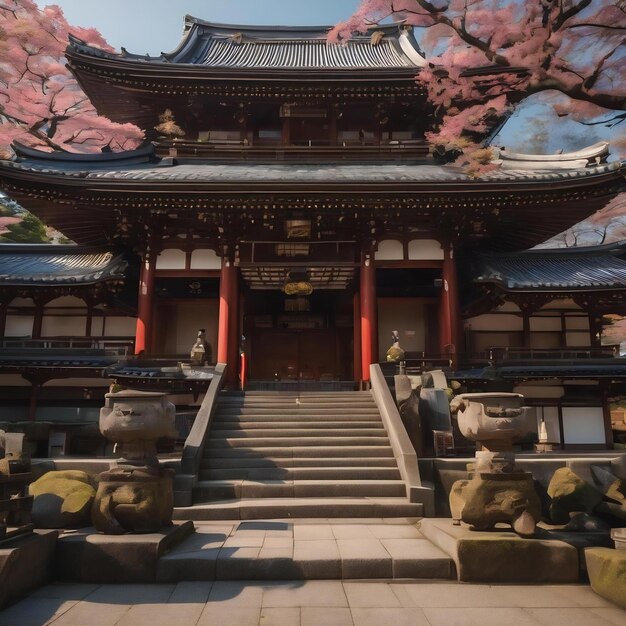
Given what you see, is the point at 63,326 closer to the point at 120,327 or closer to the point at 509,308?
the point at 120,327

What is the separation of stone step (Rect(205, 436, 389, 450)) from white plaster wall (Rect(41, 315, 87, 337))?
27.1 ft

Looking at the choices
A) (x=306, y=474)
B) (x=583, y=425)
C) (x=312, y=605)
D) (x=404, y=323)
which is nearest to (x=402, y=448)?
(x=306, y=474)

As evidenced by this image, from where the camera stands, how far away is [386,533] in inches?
265

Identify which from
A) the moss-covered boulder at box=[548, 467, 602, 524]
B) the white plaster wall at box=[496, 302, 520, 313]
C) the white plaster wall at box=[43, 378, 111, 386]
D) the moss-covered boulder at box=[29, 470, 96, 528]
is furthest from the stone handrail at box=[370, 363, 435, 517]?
the white plaster wall at box=[43, 378, 111, 386]

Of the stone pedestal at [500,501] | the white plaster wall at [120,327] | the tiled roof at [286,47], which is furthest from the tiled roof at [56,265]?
the stone pedestal at [500,501]

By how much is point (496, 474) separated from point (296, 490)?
3804 millimetres

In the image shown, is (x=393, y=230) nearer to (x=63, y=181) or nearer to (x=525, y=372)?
(x=525, y=372)

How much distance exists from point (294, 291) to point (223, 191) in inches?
163

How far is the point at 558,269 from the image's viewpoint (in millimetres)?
15477

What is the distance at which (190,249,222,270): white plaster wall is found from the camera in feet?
48.7

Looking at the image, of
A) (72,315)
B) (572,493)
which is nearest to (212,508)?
(572,493)

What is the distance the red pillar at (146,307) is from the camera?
548 inches

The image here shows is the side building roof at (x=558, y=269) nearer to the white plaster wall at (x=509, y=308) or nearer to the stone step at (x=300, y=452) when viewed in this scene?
the white plaster wall at (x=509, y=308)

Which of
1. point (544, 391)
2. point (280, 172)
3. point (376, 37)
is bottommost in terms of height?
point (544, 391)
